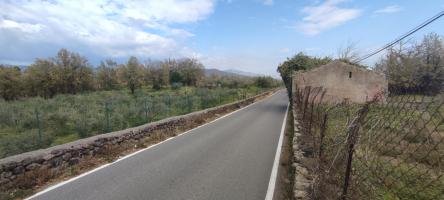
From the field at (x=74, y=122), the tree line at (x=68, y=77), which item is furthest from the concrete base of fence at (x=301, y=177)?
the tree line at (x=68, y=77)

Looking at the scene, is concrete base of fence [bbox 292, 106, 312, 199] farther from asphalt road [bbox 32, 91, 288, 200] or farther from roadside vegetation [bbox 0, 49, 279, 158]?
roadside vegetation [bbox 0, 49, 279, 158]

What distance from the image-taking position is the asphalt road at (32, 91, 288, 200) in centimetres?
657

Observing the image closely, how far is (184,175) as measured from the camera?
799cm

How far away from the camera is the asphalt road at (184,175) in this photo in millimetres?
6574

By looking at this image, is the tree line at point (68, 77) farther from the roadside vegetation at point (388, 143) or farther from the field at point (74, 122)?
the roadside vegetation at point (388, 143)

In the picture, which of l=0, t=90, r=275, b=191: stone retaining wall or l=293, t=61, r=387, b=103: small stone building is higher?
l=293, t=61, r=387, b=103: small stone building

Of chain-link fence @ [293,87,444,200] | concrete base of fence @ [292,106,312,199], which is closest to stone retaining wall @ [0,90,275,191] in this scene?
concrete base of fence @ [292,106,312,199]

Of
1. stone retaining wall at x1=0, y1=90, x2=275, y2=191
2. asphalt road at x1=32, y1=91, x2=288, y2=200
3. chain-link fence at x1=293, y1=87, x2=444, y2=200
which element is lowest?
asphalt road at x1=32, y1=91, x2=288, y2=200

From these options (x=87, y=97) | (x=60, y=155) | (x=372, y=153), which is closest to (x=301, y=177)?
(x=372, y=153)

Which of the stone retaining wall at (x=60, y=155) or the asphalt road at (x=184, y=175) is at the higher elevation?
the stone retaining wall at (x=60, y=155)

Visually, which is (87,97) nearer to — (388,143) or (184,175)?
(184,175)

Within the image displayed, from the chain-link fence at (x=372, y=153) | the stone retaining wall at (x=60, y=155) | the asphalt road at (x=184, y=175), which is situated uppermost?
the chain-link fence at (x=372, y=153)

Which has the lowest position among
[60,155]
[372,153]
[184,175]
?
[184,175]

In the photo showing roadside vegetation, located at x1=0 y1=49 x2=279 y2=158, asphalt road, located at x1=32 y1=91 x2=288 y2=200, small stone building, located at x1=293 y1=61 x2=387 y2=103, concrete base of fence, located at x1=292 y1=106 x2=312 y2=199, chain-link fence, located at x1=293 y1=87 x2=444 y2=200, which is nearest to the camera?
chain-link fence, located at x1=293 y1=87 x2=444 y2=200
